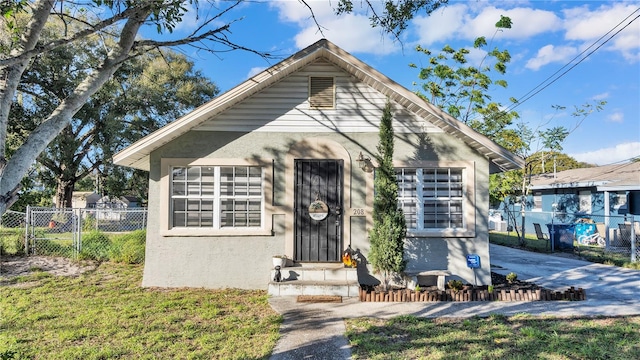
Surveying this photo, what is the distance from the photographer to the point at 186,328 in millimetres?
5262

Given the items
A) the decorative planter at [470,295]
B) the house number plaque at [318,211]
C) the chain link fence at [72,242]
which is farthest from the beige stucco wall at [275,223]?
the chain link fence at [72,242]

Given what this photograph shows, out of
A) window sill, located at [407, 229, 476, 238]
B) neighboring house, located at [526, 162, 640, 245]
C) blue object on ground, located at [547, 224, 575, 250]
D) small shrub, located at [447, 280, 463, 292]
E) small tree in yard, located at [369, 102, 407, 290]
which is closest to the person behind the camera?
small tree in yard, located at [369, 102, 407, 290]

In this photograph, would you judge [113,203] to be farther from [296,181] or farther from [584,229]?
[584,229]

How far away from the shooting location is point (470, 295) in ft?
22.7

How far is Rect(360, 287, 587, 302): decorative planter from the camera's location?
6852mm

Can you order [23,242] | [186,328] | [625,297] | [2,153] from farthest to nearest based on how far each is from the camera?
1. [23,242]
2. [625,297]
3. [186,328]
4. [2,153]

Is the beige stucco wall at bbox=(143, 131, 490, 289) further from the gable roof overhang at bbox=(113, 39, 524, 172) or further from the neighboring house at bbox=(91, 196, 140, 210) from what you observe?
the neighboring house at bbox=(91, 196, 140, 210)

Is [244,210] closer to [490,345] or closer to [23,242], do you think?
[490,345]

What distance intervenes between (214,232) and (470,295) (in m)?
5.47

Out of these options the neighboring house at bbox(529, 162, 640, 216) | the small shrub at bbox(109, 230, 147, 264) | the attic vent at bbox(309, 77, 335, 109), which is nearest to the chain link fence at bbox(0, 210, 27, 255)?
the small shrub at bbox(109, 230, 147, 264)

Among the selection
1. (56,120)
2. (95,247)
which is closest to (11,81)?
(56,120)

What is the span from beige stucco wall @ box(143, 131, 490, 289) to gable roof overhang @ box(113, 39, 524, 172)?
1.19 ft

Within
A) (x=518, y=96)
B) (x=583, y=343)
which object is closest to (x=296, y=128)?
(x=583, y=343)

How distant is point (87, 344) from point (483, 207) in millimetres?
7692
